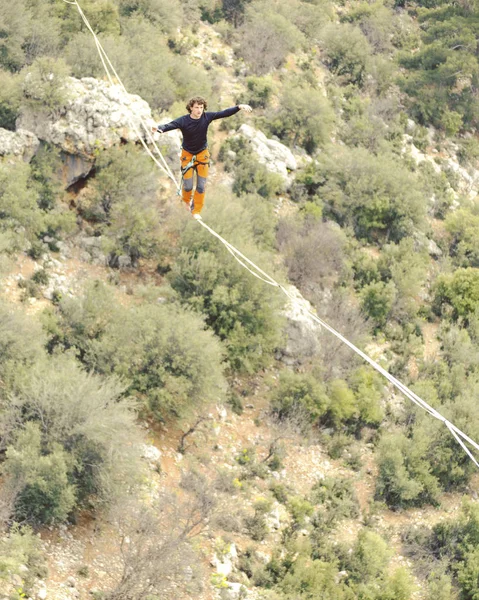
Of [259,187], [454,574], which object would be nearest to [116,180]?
[259,187]

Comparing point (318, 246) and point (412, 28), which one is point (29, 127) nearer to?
point (318, 246)

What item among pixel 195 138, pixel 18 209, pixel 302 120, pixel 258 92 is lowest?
pixel 18 209

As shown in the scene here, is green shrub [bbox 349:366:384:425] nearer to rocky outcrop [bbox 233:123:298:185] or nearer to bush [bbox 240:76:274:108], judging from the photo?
rocky outcrop [bbox 233:123:298:185]

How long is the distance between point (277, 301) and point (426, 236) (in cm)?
1175

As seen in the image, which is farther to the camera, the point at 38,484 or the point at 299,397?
the point at 299,397

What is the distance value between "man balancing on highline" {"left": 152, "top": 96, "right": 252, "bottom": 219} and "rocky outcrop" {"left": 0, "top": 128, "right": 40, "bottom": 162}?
1152cm

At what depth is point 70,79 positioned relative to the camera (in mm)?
25047

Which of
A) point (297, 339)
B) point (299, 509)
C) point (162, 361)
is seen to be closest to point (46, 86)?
point (162, 361)

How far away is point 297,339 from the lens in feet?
77.2

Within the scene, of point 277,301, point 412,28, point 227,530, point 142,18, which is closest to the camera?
point 227,530

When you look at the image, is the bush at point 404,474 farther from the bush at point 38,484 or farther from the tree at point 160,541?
the bush at point 38,484

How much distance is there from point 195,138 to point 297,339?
40.4 ft

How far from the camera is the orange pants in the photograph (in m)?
12.8

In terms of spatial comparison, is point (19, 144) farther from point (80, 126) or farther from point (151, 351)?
point (151, 351)
